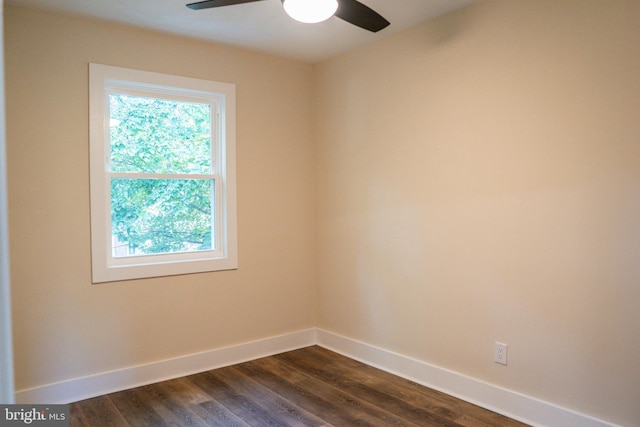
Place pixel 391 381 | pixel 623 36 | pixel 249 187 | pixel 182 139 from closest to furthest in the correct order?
pixel 623 36 < pixel 391 381 < pixel 182 139 < pixel 249 187

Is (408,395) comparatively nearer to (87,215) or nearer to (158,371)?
(158,371)

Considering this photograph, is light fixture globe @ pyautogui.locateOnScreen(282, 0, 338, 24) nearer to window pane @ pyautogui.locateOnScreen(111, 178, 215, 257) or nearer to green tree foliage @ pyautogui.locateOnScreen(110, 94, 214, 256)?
green tree foliage @ pyautogui.locateOnScreen(110, 94, 214, 256)

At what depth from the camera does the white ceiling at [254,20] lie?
2686 mm

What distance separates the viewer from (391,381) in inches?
123

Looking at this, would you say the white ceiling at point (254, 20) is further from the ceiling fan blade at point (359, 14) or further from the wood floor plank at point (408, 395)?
the wood floor plank at point (408, 395)

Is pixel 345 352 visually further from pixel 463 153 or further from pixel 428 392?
pixel 463 153

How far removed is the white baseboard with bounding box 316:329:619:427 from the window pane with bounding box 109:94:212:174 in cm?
187

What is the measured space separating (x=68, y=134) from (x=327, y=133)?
6.43ft

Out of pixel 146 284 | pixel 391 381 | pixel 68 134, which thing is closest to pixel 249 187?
pixel 146 284

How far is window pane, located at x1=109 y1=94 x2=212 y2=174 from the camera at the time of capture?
308 centimetres

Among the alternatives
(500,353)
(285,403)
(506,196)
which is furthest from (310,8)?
(285,403)

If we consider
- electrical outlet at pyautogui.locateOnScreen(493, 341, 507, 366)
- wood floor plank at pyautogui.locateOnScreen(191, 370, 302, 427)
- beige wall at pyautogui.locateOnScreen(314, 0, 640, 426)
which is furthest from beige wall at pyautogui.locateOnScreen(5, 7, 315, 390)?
electrical outlet at pyautogui.locateOnScreen(493, 341, 507, 366)

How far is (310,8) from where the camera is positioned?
6.23 feet

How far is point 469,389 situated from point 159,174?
254 cm
